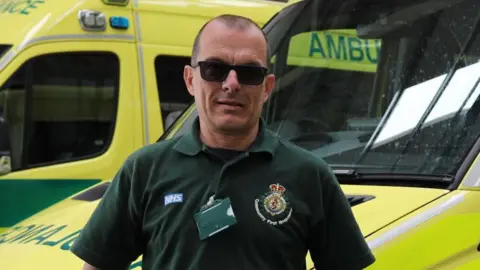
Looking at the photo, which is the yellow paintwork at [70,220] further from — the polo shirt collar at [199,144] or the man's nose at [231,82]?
the man's nose at [231,82]

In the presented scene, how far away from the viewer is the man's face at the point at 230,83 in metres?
1.92

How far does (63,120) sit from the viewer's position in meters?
5.34

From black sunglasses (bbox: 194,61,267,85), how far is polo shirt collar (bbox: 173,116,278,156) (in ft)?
0.49

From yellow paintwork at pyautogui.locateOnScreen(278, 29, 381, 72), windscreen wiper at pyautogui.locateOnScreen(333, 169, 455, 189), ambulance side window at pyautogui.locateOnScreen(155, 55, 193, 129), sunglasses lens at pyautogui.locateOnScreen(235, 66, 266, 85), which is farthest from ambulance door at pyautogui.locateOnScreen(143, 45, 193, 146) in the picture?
sunglasses lens at pyautogui.locateOnScreen(235, 66, 266, 85)

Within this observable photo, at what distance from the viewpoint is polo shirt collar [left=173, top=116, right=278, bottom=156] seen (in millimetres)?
1963

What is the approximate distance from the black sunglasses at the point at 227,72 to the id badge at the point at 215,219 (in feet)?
0.95

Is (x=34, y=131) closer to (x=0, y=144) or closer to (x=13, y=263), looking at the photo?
(x=0, y=144)

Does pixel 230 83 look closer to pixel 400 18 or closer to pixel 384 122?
pixel 384 122

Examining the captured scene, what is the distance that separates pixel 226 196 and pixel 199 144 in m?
0.15

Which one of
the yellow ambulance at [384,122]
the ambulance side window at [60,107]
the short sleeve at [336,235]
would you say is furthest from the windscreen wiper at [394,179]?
the ambulance side window at [60,107]

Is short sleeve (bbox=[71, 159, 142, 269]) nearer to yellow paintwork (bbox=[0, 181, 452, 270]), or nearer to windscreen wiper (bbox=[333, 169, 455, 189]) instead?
yellow paintwork (bbox=[0, 181, 452, 270])

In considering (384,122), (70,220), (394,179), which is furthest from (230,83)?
(70,220)

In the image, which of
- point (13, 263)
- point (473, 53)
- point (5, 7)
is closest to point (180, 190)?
point (13, 263)

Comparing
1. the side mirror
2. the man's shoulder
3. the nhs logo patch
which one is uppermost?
the man's shoulder
